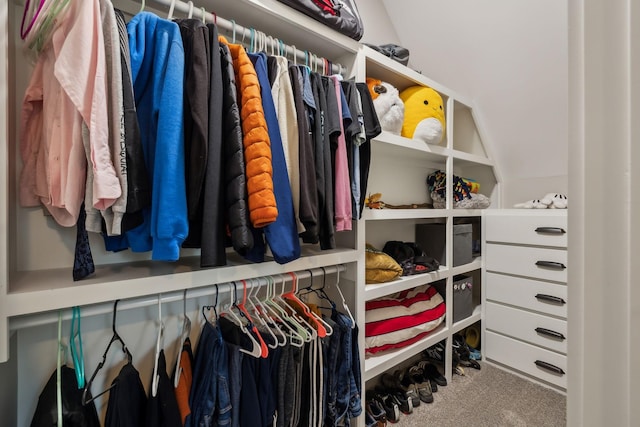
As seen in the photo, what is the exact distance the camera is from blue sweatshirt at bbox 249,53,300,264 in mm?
851

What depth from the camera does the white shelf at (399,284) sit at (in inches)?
52.6

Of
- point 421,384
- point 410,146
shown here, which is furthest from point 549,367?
point 410,146

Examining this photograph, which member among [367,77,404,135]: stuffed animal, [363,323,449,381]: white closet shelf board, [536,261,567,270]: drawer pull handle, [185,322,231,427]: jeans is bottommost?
[363,323,449,381]: white closet shelf board

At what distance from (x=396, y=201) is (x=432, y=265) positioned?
1.55 ft

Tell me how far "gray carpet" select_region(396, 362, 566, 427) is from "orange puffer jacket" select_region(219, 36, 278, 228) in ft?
4.64

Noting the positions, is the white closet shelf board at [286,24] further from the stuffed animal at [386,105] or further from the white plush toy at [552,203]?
the white plush toy at [552,203]

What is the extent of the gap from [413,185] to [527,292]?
0.99 m

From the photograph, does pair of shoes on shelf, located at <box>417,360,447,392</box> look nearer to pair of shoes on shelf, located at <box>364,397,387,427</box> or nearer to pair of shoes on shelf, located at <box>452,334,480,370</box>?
pair of shoes on shelf, located at <box>452,334,480,370</box>

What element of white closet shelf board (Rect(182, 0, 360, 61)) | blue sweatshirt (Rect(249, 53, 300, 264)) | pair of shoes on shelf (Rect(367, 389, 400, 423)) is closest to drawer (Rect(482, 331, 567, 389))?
pair of shoes on shelf (Rect(367, 389, 400, 423))

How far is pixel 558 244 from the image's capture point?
1656 millimetres

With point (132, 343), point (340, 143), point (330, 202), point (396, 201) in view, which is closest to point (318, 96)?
point (340, 143)

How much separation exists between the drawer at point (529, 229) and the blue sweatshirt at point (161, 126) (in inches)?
78.3

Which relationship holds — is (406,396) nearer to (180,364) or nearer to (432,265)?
(432,265)

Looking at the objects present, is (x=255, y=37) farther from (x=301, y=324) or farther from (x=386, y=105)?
Result: (x=301, y=324)
